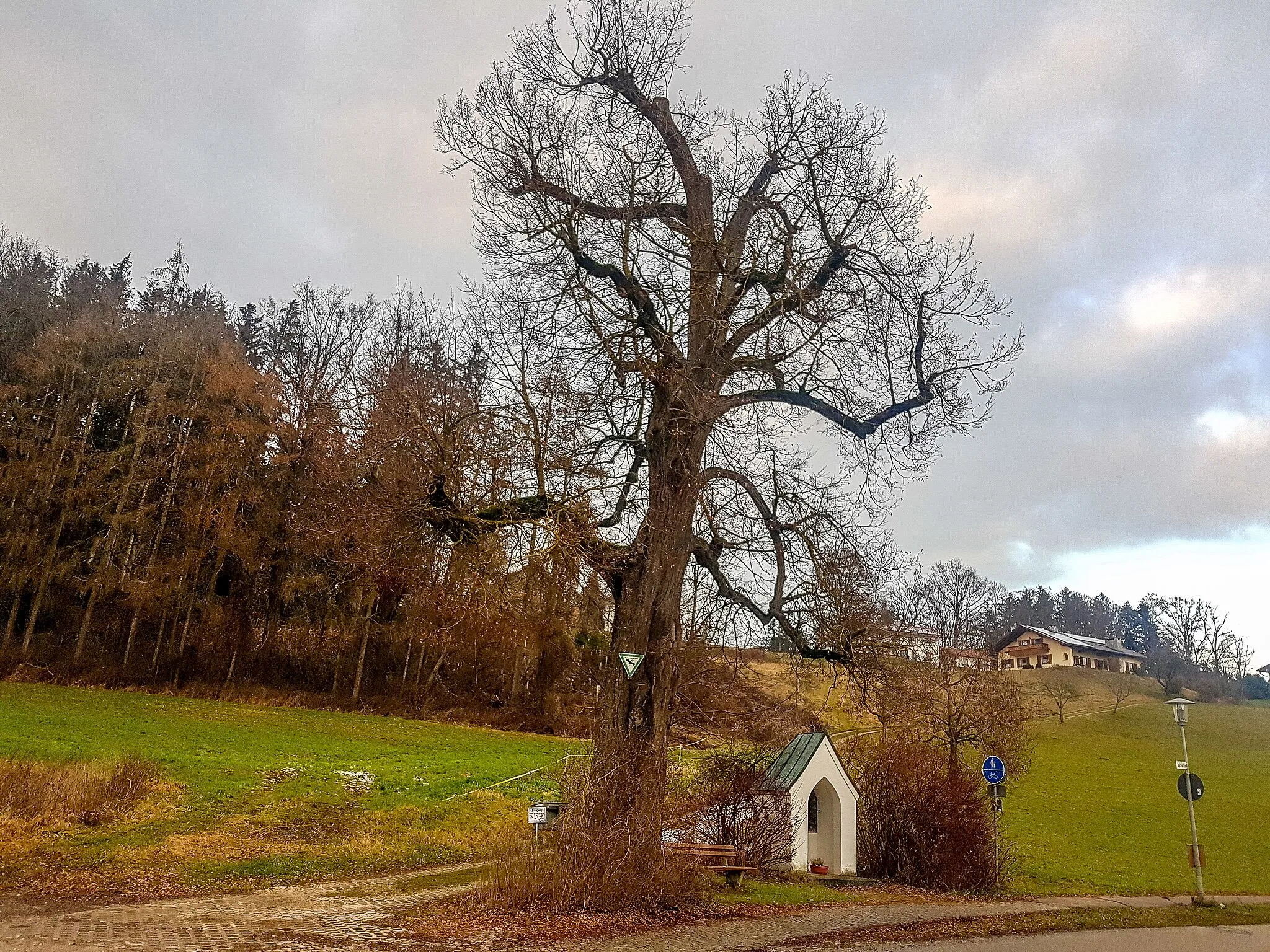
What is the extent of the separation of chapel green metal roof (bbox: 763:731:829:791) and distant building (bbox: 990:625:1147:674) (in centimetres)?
7659

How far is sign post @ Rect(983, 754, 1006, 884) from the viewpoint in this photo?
18.2m

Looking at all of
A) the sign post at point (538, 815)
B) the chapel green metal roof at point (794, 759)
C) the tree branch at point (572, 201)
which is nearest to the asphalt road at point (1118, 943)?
the sign post at point (538, 815)

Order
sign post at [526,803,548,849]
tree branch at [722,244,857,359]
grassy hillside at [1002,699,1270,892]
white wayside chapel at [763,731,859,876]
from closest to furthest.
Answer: tree branch at [722,244,857,359] → sign post at [526,803,548,849] → white wayside chapel at [763,731,859,876] → grassy hillside at [1002,699,1270,892]

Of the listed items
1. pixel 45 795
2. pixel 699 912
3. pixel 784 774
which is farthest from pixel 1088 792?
pixel 45 795

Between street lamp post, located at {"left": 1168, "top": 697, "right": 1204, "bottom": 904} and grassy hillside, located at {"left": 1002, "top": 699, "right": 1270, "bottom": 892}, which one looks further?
grassy hillside, located at {"left": 1002, "top": 699, "right": 1270, "bottom": 892}

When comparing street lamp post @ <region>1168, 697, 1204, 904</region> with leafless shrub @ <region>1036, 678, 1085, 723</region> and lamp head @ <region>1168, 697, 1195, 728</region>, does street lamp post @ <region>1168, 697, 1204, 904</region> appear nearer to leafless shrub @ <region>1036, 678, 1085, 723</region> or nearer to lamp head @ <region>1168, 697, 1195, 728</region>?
lamp head @ <region>1168, 697, 1195, 728</region>

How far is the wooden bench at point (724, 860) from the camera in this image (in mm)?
12297

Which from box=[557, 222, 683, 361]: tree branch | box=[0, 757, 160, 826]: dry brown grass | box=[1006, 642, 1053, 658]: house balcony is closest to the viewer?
box=[557, 222, 683, 361]: tree branch

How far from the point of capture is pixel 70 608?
3181 cm

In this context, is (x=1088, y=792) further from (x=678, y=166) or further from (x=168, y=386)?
(x=168, y=386)

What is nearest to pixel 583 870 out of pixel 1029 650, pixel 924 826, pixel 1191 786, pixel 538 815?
pixel 538 815

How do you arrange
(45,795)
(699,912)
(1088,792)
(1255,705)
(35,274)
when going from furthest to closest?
1. (1255,705)
2. (1088,792)
3. (35,274)
4. (45,795)
5. (699,912)

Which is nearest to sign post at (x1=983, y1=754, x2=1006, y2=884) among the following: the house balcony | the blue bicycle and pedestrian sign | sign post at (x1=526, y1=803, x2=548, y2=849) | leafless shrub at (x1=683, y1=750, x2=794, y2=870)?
the blue bicycle and pedestrian sign

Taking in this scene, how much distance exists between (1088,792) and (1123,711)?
28658mm
